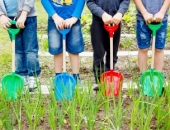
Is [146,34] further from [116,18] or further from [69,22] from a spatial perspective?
A: [69,22]

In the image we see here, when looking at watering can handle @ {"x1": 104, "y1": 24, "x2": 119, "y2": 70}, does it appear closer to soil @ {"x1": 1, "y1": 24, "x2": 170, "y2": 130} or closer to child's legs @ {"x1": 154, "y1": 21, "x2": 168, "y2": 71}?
→ soil @ {"x1": 1, "y1": 24, "x2": 170, "y2": 130}

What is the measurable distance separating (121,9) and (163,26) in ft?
1.41

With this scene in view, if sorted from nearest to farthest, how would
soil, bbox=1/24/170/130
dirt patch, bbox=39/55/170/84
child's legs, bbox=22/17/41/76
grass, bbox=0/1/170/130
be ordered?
grass, bbox=0/1/170/130
soil, bbox=1/24/170/130
child's legs, bbox=22/17/41/76
dirt patch, bbox=39/55/170/84

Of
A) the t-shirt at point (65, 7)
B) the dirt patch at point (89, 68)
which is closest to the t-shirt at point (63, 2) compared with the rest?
the t-shirt at point (65, 7)

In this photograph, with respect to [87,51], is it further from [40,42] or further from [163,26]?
[163,26]

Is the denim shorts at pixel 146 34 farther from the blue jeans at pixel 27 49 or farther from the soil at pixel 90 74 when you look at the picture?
the blue jeans at pixel 27 49

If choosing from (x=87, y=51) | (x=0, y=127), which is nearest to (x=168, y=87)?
(x=0, y=127)

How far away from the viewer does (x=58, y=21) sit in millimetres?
3869

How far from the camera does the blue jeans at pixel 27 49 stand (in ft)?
13.3

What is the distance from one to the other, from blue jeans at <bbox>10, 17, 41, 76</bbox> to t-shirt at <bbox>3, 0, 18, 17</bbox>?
146 mm

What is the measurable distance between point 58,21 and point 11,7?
0.49 metres

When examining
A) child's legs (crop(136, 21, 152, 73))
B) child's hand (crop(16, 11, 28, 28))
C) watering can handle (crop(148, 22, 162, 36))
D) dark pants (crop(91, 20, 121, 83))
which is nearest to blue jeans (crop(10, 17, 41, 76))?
child's hand (crop(16, 11, 28, 28))

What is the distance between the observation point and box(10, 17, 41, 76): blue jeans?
13.3ft

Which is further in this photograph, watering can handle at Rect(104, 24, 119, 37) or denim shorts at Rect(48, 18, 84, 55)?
denim shorts at Rect(48, 18, 84, 55)
